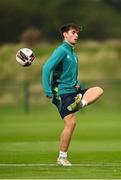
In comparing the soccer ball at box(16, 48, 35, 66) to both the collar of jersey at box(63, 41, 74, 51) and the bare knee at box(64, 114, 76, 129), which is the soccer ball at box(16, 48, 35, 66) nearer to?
the collar of jersey at box(63, 41, 74, 51)

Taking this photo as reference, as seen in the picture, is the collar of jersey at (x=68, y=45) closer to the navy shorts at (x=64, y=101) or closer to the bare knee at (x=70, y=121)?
the navy shorts at (x=64, y=101)

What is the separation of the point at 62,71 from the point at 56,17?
57.1 m

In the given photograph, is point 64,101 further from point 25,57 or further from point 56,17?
point 56,17

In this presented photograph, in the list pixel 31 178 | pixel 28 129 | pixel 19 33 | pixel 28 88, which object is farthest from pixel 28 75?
pixel 31 178

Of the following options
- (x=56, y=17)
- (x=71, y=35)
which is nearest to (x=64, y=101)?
(x=71, y=35)

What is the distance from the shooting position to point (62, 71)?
1606 centimetres

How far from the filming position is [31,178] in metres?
13.5

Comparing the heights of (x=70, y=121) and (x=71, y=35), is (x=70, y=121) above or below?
below

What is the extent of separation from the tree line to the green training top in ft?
158

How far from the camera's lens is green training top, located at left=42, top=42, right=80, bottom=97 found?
1587 cm

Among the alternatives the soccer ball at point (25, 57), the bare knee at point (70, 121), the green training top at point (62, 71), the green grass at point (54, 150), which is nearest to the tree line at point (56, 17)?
the green grass at point (54, 150)

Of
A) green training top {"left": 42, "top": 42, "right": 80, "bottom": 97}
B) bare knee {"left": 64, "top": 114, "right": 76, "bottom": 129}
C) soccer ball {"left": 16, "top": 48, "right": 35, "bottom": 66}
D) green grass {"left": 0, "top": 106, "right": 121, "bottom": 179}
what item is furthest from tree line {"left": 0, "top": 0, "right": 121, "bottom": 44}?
bare knee {"left": 64, "top": 114, "right": 76, "bottom": 129}

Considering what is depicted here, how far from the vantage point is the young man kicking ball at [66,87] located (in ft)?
52.0

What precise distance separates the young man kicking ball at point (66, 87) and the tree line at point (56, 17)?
158ft
